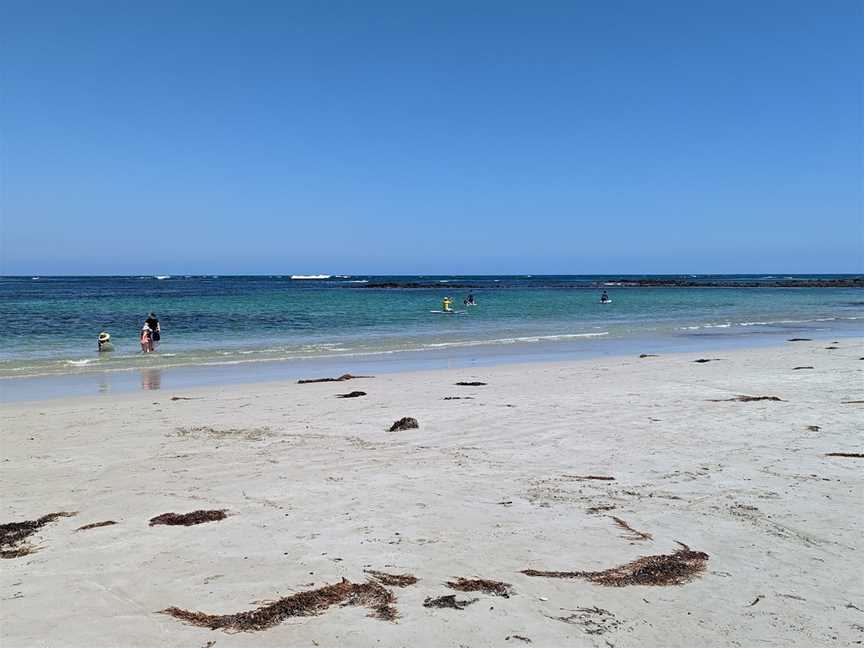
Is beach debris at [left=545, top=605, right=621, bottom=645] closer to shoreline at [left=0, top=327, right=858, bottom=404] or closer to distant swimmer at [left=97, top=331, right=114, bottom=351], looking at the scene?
shoreline at [left=0, top=327, right=858, bottom=404]

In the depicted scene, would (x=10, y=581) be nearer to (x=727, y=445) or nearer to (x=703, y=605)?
(x=703, y=605)

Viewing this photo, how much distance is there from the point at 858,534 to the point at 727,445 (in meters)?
3.10

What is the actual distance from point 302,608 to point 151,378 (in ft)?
47.0

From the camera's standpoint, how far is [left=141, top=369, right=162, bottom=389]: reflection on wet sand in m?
15.6

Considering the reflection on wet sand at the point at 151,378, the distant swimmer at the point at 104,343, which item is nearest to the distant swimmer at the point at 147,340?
the distant swimmer at the point at 104,343

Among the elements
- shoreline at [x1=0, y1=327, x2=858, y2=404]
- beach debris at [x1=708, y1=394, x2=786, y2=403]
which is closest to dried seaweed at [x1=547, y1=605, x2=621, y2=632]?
beach debris at [x1=708, y1=394, x2=786, y2=403]

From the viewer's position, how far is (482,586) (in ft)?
14.8

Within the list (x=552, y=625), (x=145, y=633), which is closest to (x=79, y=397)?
(x=145, y=633)

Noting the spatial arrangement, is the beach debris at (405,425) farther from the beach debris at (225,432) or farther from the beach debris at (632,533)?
the beach debris at (632,533)

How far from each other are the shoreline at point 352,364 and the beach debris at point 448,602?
40.1ft

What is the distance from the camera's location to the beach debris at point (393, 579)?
458 cm

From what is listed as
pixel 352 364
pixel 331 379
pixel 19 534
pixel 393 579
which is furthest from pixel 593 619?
pixel 352 364

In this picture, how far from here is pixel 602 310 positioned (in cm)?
4962

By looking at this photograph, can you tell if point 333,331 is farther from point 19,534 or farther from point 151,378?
point 19,534
